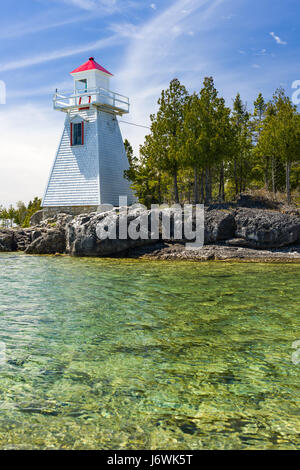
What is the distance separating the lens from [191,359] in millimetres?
5402

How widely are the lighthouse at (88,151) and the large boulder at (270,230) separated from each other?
10994 mm

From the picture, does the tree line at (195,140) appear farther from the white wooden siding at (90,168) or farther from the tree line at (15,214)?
the tree line at (15,214)

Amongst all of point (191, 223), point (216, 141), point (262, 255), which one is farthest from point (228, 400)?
point (216, 141)

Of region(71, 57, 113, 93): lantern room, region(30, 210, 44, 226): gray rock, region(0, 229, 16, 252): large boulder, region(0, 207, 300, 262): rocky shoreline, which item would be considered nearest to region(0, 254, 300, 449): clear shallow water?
region(0, 207, 300, 262): rocky shoreline

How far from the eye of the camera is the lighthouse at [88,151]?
2730 centimetres

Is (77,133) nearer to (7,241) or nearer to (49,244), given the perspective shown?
(49,244)

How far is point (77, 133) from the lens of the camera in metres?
28.6

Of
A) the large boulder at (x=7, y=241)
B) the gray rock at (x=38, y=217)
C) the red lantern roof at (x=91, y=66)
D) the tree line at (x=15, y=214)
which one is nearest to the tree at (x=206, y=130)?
the red lantern roof at (x=91, y=66)

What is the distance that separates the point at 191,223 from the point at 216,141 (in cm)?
722

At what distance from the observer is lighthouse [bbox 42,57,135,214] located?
89.6 ft

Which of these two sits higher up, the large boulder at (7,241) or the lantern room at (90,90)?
the lantern room at (90,90)

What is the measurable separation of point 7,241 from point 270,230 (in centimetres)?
1860


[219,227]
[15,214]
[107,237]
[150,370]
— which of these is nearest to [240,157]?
[219,227]

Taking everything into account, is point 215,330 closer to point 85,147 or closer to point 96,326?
point 96,326
